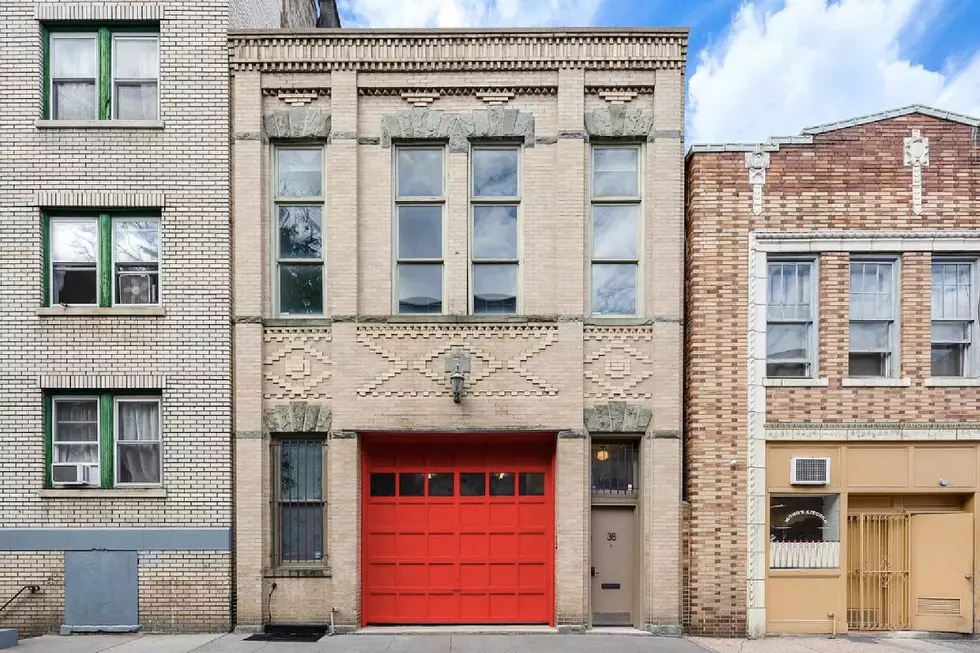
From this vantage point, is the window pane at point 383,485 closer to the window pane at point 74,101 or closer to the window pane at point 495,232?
the window pane at point 495,232

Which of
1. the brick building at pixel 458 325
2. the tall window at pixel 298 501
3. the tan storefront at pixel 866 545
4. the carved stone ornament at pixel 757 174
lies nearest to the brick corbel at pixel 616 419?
the brick building at pixel 458 325

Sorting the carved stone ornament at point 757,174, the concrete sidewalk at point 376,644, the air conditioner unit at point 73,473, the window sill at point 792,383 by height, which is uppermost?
the carved stone ornament at point 757,174

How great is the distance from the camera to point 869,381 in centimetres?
868

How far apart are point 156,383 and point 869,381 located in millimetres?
11371

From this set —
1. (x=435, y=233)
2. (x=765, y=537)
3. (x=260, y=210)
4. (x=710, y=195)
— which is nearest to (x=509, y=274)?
(x=435, y=233)

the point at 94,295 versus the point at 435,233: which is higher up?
the point at 435,233

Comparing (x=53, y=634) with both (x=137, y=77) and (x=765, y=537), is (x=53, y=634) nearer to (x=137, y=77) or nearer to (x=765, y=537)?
(x=137, y=77)

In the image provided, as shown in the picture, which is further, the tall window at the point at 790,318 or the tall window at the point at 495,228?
the tall window at the point at 495,228

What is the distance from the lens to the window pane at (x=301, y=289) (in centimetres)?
909

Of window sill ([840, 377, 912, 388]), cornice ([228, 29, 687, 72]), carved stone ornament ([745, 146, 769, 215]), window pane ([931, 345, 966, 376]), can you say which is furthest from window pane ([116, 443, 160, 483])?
window pane ([931, 345, 966, 376])

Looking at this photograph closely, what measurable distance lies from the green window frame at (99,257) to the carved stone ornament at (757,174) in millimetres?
9725

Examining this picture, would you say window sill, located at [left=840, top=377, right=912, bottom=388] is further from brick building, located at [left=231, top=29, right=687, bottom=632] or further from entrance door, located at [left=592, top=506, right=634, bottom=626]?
entrance door, located at [left=592, top=506, right=634, bottom=626]

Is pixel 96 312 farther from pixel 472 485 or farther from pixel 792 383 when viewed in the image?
pixel 792 383

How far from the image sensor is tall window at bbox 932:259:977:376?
8922 mm
